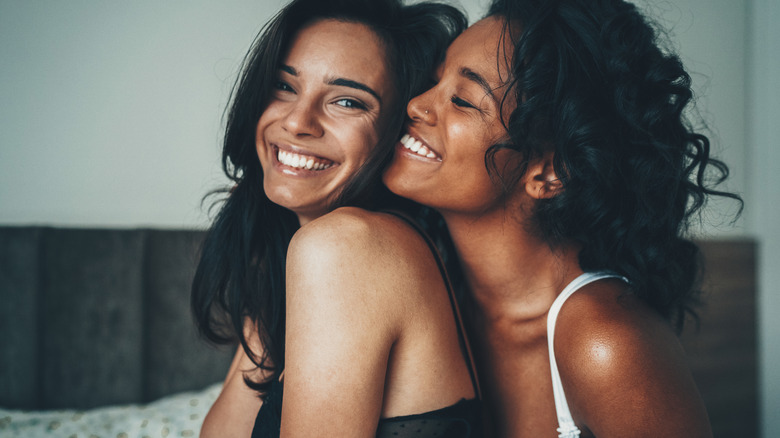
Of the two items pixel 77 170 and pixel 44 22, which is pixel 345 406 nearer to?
pixel 77 170

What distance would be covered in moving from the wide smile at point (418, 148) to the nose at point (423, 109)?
0.14 ft

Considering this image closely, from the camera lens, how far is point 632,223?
984mm

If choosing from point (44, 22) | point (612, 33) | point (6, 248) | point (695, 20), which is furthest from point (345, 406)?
point (695, 20)

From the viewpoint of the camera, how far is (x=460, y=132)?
97 centimetres

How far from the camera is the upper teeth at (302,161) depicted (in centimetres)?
111

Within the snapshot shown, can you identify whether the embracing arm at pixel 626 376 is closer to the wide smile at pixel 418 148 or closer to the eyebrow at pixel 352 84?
the wide smile at pixel 418 148

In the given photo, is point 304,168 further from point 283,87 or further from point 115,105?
point 115,105

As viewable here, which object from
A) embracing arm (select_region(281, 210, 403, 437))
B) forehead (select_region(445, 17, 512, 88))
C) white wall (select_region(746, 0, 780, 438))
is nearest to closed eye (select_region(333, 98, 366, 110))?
forehead (select_region(445, 17, 512, 88))

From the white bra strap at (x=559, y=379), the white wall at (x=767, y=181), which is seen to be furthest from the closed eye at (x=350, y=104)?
the white wall at (x=767, y=181)

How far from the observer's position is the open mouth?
1108 millimetres

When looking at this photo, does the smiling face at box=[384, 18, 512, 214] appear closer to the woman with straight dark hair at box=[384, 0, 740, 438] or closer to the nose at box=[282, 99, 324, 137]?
the woman with straight dark hair at box=[384, 0, 740, 438]

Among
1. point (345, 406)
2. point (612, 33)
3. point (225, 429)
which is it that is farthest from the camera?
point (225, 429)

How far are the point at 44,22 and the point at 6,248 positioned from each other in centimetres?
77

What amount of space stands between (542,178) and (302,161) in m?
0.53
